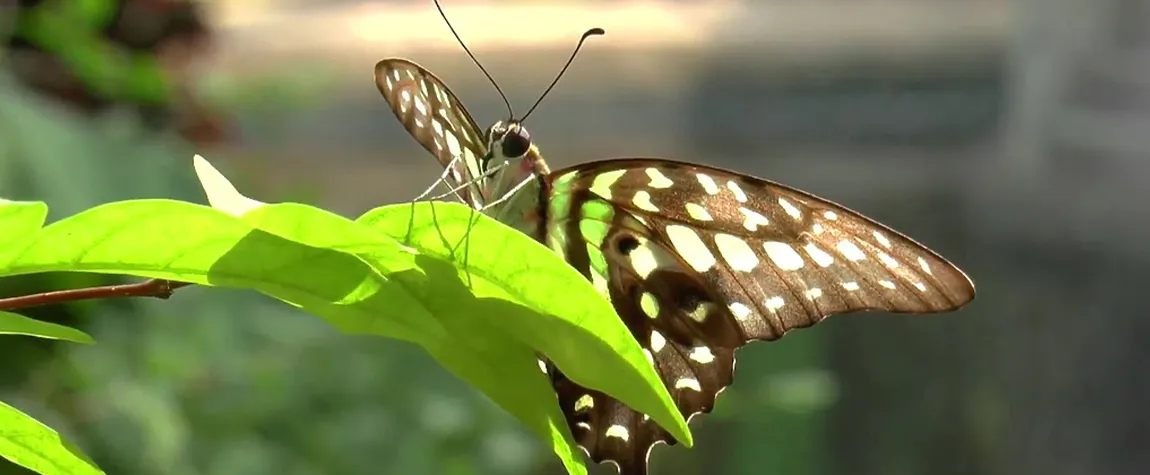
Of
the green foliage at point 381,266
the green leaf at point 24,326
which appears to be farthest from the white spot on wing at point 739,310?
the green leaf at point 24,326

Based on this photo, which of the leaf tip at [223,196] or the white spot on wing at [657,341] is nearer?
the leaf tip at [223,196]

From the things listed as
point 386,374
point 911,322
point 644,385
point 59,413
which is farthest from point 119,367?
point 911,322

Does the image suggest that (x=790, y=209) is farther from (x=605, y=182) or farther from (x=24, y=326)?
(x=24, y=326)

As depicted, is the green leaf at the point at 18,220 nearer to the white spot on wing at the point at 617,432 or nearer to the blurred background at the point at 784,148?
the white spot on wing at the point at 617,432

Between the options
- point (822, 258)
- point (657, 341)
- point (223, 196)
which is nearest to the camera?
point (223, 196)

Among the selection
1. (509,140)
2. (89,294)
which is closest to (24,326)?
(89,294)

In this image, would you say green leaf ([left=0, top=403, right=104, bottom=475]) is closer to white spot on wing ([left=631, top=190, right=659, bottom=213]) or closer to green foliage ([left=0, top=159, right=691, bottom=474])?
green foliage ([left=0, top=159, right=691, bottom=474])

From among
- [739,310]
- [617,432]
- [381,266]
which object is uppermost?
[381,266]
